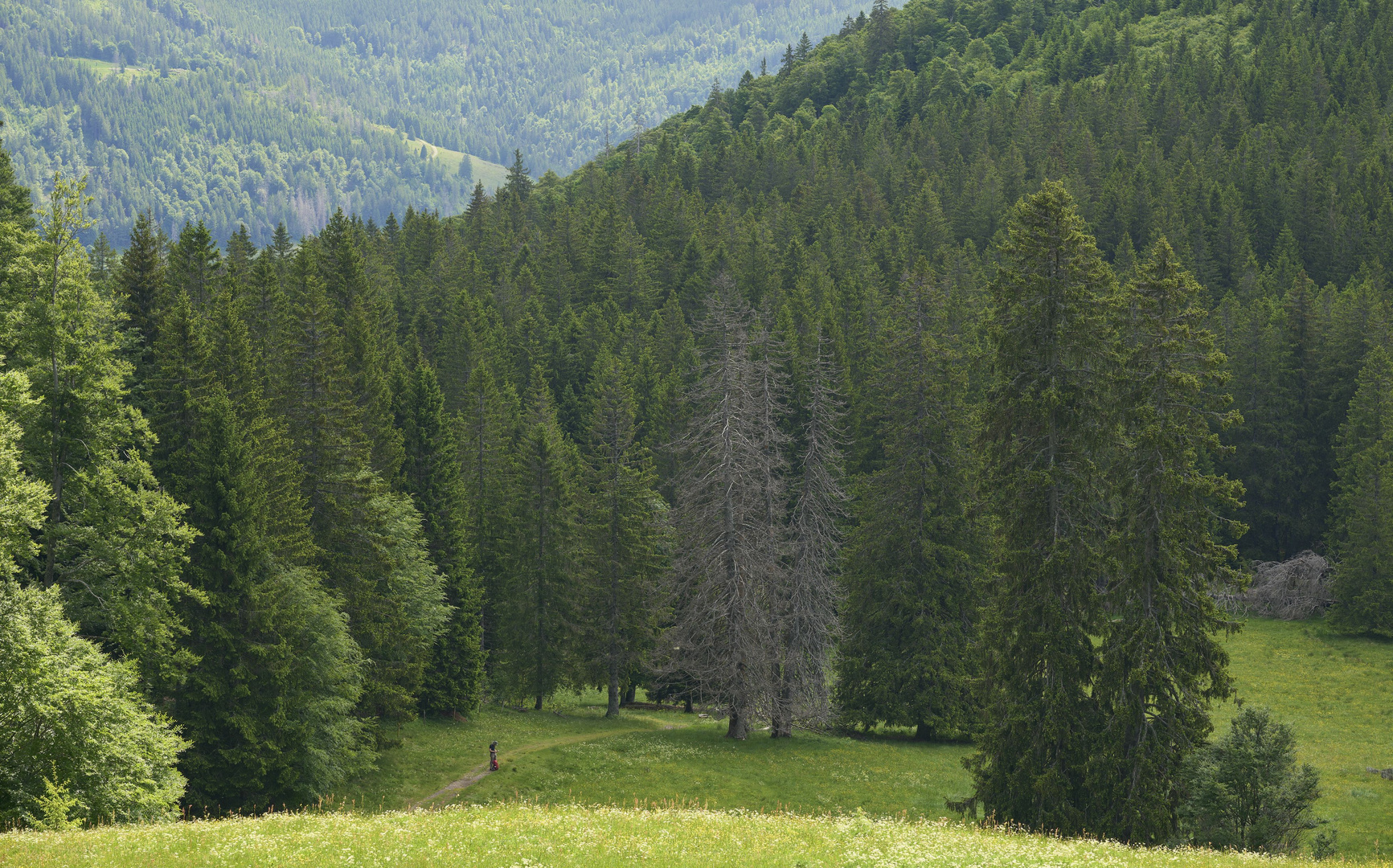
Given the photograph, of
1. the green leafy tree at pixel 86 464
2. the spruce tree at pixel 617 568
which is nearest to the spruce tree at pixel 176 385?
the green leafy tree at pixel 86 464

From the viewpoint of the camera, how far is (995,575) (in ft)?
104

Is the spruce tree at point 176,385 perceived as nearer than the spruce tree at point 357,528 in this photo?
Yes

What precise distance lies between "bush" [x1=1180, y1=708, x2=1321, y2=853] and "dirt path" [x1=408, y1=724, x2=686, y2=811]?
2406cm

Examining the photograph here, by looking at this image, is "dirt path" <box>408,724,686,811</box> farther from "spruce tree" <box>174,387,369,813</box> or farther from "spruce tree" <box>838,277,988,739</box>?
"spruce tree" <box>838,277,988,739</box>

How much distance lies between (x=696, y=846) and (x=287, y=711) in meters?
24.8

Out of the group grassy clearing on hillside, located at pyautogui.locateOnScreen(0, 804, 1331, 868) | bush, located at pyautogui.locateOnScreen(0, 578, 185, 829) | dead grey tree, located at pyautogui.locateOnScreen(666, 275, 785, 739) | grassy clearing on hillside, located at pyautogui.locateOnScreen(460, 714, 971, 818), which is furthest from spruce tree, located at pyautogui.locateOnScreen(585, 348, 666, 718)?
grassy clearing on hillside, located at pyautogui.locateOnScreen(0, 804, 1331, 868)

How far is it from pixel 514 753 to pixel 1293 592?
55.2 m

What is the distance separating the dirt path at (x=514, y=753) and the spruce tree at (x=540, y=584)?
5.92 meters

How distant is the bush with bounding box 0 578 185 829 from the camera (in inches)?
962

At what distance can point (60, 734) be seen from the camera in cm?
2530

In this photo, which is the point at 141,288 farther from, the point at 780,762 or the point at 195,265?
the point at 780,762

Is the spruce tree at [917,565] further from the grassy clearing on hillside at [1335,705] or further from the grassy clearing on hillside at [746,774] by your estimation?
the grassy clearing on hillside at [1335,705]

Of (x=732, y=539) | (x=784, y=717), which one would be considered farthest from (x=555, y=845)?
(x=784, y=717)

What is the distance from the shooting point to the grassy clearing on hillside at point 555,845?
17.8 meters
